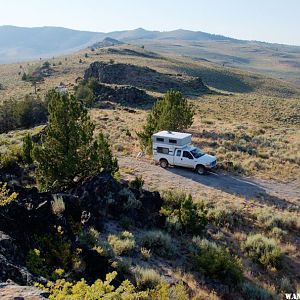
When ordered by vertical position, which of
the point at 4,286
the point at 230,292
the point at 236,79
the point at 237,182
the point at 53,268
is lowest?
the point at 236,79

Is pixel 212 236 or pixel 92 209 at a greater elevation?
pixel 92 209

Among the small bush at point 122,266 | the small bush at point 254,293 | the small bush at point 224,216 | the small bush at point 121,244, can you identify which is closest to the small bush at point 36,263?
the small bush at point 122,266

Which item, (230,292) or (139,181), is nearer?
Result: (230,292)

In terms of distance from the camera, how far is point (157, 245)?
1364 cm

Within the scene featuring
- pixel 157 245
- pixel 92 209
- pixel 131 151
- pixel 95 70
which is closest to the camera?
pixel 157 245

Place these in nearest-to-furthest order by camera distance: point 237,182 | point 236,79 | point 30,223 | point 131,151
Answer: point 30,223 < point 237,182 < point 131,151 < point 236,79

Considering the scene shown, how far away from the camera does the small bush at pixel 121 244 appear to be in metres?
12.5

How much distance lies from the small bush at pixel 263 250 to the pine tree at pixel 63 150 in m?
8.17

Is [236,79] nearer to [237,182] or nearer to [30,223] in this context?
[237,182]

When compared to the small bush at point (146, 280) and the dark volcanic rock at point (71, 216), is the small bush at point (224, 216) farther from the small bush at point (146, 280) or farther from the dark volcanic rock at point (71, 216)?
the small bush at point (146, 280)

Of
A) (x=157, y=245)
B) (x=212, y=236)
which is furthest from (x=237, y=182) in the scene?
(x=157, y=245)

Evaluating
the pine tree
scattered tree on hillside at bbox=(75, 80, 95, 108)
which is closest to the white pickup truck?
the pine tree

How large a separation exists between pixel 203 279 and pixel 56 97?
11.8 metres

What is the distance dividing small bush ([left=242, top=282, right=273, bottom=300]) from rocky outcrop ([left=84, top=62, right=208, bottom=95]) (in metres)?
65.6
